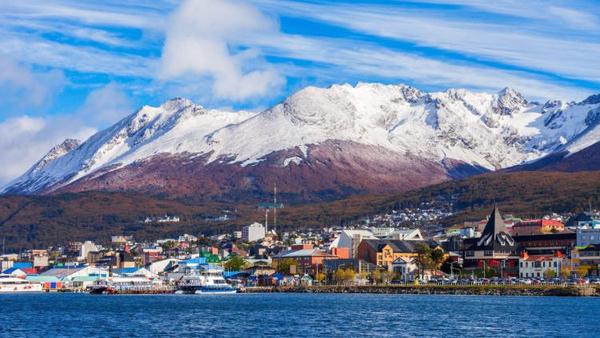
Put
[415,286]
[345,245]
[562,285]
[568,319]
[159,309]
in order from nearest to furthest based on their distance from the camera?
[568,319]
[159,309]
[562,285]
[415,286]
[345,245]

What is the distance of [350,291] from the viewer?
433ft

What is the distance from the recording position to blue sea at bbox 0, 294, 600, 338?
67.4 m

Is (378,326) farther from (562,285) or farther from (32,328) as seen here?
(562,285)

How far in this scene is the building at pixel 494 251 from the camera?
147 metres

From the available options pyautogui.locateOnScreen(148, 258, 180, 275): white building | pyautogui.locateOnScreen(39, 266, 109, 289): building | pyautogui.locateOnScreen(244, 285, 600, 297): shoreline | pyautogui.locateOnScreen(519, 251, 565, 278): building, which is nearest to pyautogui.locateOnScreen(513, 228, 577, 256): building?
pyautogui.locateOnScreen(519, 251, 565, 278): building

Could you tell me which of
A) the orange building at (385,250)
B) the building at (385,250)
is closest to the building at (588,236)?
the building at (385,250)

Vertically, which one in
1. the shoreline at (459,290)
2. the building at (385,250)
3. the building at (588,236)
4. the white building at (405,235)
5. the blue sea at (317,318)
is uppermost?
the white building at (405,235)

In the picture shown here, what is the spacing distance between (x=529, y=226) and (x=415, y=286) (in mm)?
56732

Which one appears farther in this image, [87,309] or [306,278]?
[306,278]

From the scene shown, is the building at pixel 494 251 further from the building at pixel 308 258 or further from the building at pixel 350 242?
the building at pixel 308 258

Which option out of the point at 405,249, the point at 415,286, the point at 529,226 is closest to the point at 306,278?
the point at 405,249

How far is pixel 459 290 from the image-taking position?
12138 cm

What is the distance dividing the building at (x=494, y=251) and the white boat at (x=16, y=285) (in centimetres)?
6041

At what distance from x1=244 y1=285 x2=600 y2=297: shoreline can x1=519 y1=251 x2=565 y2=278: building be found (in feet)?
67.4
